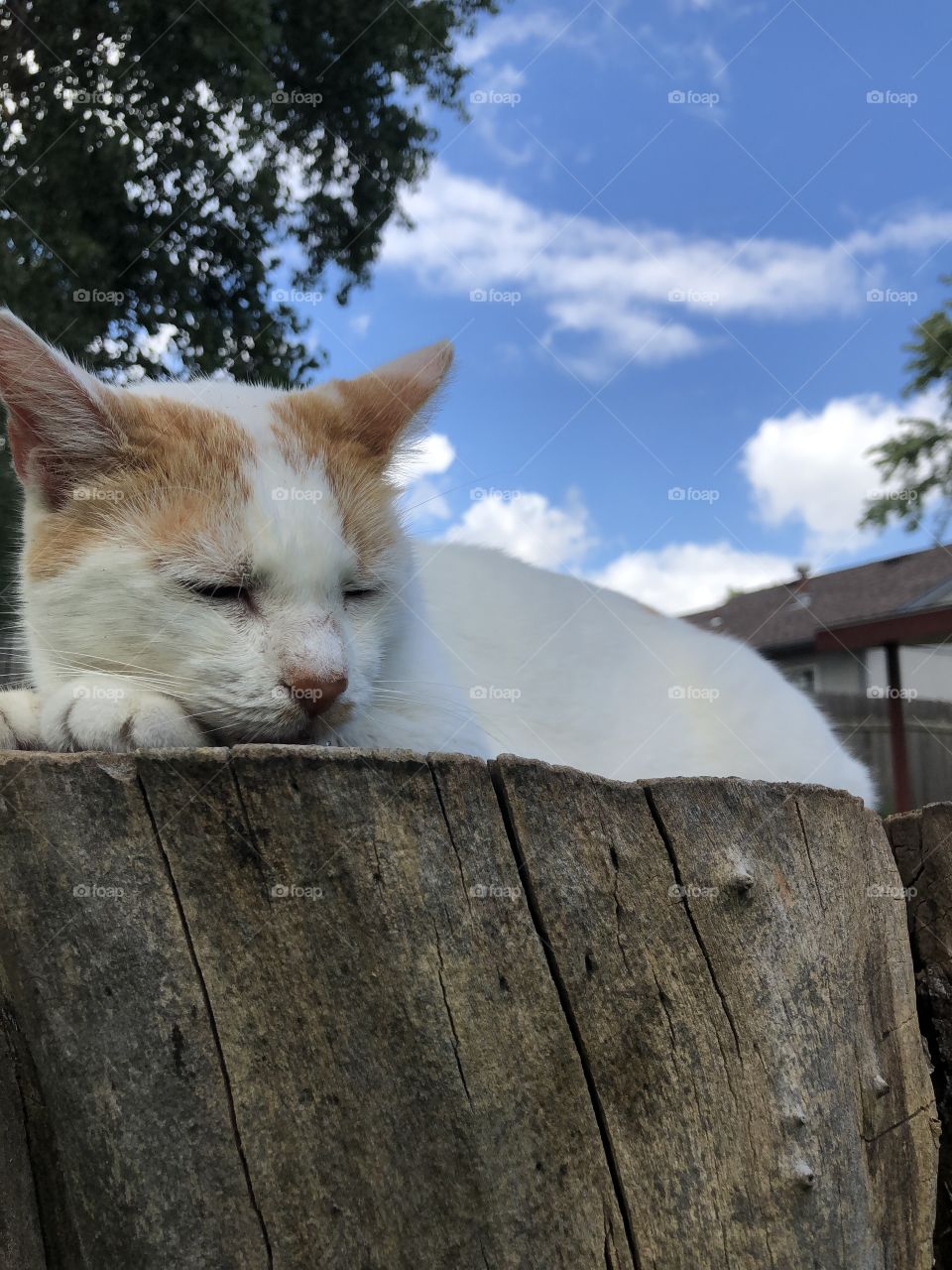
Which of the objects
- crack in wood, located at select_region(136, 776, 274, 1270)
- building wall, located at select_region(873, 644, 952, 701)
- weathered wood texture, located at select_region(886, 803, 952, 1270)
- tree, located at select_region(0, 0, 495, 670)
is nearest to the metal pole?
building wall, located at select_region(873, 644, 952, 701)

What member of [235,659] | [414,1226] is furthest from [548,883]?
[235,659]

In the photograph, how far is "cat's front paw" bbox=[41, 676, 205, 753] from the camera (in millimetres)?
1843

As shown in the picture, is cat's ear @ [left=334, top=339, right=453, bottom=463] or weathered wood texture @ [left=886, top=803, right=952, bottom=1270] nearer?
weathered wood texture @ [left=886, top=803, right=952, bottom=1270]

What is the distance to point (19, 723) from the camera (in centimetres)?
201

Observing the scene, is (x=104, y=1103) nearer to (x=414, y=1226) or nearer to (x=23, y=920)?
(x=23, y=920)

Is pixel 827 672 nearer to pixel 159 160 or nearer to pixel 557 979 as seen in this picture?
pixel 159 160

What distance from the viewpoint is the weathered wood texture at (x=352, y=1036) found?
1.50 metres

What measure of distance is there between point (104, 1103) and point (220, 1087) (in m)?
0.18

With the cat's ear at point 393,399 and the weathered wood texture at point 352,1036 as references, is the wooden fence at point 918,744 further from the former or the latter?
the weathered wood texture at point 352,1036

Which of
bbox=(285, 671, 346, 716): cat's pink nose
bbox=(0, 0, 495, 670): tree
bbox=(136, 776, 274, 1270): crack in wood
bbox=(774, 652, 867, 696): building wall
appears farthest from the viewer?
bbox=(774, 652, 867, 696): building wall

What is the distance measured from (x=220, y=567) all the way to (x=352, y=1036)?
0.98 meters

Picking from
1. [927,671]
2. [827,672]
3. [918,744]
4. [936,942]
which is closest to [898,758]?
[927,671]

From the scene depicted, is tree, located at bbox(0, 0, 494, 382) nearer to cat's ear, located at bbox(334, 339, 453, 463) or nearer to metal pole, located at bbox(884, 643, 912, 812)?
cat's ear, located at bbox(334, 339, 453, 463)

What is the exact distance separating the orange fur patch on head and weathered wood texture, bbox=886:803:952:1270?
5.38ft
